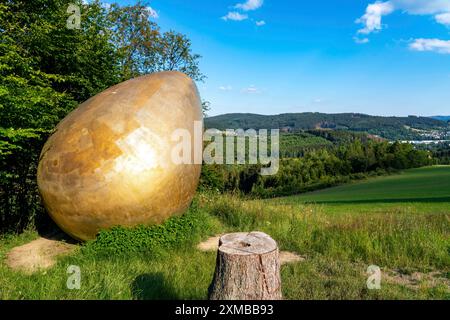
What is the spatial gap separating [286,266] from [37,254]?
18.4 ft

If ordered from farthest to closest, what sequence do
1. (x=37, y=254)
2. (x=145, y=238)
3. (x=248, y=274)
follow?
(x=37, y=254) → (x=145, y=238) → (x=248, y=274)

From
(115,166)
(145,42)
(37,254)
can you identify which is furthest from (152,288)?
(145,42)

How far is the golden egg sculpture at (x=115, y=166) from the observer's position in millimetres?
7395

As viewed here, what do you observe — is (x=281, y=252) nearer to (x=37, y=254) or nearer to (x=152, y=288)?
(x=152, y=288)

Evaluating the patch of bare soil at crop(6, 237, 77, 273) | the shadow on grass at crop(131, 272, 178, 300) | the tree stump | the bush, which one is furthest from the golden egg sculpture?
the tree stump

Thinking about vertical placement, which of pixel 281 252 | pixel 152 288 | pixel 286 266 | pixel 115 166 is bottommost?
pixel 281 252

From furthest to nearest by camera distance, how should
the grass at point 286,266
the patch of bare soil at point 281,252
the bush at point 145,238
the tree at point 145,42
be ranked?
the tree at point 145,42, the patch of bare soil at point 281,252, the bush at point 145,238, the grass at point 286,266

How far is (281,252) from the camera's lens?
8.62 metres

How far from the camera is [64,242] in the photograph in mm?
8719

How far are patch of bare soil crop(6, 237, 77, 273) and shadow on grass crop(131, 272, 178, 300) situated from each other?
234cm

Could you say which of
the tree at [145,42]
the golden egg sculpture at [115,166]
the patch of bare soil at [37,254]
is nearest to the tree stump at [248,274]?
the golden egg sculpture at [115,166]

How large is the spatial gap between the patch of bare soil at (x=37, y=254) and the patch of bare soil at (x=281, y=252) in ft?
10.1

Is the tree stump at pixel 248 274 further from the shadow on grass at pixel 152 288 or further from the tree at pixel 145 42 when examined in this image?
the tree at pixel 145 42

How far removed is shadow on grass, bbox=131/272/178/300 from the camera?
5306 millimetres
